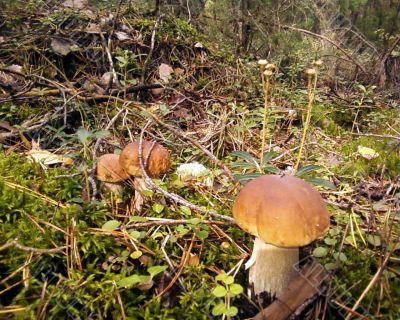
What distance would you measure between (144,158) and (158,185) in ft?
0.54

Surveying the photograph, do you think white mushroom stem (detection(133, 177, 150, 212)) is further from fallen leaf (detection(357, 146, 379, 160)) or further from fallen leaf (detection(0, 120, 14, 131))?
fallen leaf (detection(357, 146, 379, 160))

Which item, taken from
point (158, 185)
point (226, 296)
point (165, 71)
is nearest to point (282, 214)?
point (226, 296)

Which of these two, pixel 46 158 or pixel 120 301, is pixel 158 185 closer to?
pixel 120 301

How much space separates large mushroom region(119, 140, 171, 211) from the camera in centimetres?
177

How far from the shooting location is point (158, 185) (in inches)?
68.9

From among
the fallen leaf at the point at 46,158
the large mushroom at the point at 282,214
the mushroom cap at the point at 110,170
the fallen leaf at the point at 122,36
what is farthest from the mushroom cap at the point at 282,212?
the fallen leaf at the point at 122,36

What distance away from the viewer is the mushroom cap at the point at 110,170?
1.81 meters

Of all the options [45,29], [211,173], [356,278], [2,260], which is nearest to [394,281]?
[356,278]

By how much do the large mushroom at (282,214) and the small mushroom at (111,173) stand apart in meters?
0.85

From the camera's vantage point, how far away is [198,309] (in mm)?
1253

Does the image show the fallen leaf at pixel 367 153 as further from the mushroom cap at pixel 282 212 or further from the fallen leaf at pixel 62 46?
the fallen leaf at pixel 62 46

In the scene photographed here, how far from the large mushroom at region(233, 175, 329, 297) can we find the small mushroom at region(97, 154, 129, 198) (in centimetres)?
85

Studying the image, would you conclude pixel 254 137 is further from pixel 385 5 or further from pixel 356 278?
pixel 385 5

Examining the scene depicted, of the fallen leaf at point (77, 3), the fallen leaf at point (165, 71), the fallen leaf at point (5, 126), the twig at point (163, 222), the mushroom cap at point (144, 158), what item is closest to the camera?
the twig at point (163, 222)
